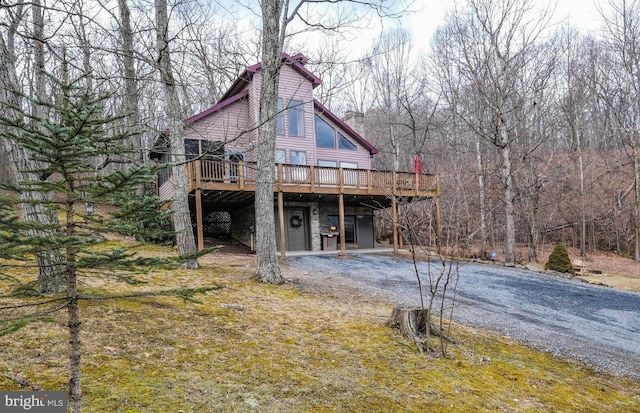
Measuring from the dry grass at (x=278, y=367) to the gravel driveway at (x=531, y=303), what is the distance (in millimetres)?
871

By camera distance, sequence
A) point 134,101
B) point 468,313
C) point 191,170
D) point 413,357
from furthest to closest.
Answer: point 134,101
point 191,170
point 468,313
point 413,357

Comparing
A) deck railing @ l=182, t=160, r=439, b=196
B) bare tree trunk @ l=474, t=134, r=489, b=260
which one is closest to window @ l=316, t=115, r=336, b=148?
deck railing @ l=182, t=160, r=439, b=196

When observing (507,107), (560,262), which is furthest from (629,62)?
(560,262)

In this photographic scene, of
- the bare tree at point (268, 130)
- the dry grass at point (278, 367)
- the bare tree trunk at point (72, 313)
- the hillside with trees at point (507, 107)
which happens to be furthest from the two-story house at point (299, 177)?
the bare tree trunk at point (72, 313)

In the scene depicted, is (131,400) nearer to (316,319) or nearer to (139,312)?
(139,312)

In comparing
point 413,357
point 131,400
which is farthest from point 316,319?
point 131,400

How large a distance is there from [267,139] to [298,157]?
7.84 metres

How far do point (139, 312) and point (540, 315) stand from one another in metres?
7.23

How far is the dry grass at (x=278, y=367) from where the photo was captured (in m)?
2.76

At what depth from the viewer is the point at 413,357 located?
13.5 ft

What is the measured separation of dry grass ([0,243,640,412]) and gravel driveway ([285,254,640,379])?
87cm

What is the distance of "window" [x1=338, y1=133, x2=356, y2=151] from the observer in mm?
16922

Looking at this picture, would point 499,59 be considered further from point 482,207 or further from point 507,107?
point 482,207

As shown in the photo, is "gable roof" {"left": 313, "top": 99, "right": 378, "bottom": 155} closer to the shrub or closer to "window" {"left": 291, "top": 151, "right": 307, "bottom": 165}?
"window" {"left": 291, "top": 151, "right": 307, "bottom": 165}
